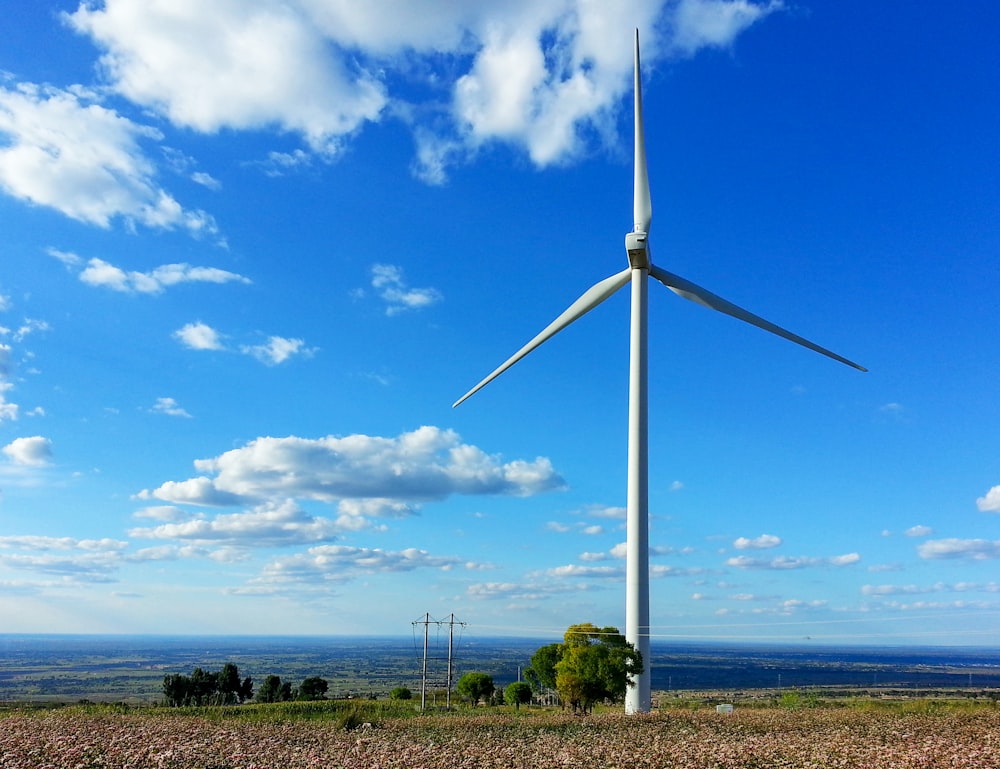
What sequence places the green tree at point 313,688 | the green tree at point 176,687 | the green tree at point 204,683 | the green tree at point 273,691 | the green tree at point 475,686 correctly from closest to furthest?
the green tree at point 475,686
the green tree at point 273,691
the green tree at point 176,687
the green tree at point 204,683
the green tree at point 313,688

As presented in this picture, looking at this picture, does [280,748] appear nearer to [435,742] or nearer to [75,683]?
[435,742]

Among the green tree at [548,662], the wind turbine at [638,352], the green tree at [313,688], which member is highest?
the wind turbine at [638,352]

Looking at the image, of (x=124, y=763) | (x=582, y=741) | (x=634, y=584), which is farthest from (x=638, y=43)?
(x=124, y=763)

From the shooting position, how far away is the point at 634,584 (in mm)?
39594

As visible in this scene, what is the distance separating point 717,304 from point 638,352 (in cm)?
702

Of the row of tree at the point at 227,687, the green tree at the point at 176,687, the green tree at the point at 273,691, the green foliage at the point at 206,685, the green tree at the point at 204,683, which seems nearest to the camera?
the green tree at the point at 273,691

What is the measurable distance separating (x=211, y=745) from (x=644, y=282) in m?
36.3

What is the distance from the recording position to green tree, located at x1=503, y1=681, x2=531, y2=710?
61844mm

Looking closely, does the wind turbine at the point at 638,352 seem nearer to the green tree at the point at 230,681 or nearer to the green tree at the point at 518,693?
the green tree at the point at 518,693

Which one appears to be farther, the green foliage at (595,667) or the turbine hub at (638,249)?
the turbine hub at (638,249)

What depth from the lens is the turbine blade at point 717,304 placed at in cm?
4638

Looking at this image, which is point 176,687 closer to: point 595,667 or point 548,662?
point 548,662

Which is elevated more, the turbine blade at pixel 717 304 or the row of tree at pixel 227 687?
the turbine blade at pixel 717 304

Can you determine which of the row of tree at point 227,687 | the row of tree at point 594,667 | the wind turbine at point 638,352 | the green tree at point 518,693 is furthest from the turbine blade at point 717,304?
the row of tree at point 227,687
